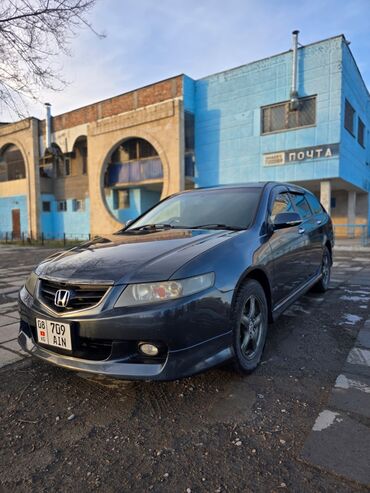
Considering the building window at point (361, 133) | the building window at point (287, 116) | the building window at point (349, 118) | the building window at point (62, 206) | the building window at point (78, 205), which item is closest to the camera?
the building window at point (287, 116)

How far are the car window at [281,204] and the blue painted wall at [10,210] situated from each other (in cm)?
2595

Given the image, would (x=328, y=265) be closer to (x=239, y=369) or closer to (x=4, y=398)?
(x=239, y=369)

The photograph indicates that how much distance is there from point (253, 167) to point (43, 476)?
16.1 metres

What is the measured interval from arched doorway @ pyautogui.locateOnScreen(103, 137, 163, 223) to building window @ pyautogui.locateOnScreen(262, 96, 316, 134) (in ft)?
20.5

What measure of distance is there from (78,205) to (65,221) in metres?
1.75

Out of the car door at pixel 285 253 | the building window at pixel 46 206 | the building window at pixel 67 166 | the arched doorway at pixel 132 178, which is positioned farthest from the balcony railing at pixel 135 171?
the car door at pixel 285 253

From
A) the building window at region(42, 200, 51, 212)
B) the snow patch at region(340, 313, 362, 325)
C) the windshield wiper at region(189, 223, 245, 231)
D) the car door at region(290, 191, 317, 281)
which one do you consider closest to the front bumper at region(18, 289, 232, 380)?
the windshield wiper at region(189, 223, 245, 231)

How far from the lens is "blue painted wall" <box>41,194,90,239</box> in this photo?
2378 cm

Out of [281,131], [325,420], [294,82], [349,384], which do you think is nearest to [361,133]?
[281,131]

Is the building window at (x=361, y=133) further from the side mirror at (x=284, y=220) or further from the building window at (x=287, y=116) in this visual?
the side mirror at (x=284, y=220)

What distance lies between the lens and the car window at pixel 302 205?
4.12m

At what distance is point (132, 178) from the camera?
20.2 meters

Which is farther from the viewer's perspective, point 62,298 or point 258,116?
point 258,116

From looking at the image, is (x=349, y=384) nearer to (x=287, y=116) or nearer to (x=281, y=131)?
(x=281, y=131)
